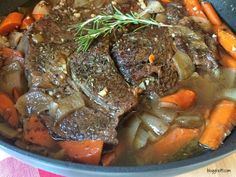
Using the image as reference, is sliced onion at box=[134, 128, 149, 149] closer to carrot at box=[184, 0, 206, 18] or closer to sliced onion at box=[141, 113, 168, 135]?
sliced onion at box=[141, 113, 168, 135]

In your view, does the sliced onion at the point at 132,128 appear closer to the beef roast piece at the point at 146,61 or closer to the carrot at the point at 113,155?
the carrot at the point at 113,155

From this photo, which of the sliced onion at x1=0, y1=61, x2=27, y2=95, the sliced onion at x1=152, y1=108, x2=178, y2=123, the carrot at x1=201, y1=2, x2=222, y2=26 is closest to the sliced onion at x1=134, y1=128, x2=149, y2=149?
the sliced onion at x1=152, y1=108, x2=178, y2=123

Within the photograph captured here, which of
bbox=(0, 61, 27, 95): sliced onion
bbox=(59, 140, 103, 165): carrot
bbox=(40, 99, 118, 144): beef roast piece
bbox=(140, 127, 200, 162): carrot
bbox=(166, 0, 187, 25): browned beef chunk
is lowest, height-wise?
bbox=(140, 127, 200, 162): carrot

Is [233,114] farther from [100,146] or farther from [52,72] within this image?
[52,72]

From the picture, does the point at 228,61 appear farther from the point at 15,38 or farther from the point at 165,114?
the point at 15,38

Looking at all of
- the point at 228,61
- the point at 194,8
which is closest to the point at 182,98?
the point at 228,61

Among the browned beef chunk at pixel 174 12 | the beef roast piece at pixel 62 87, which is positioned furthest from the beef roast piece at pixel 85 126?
the browned beef chunk at pixel 174 12

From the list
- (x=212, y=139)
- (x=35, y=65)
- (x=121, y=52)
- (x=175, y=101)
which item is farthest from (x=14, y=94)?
(x=212, y=139)
